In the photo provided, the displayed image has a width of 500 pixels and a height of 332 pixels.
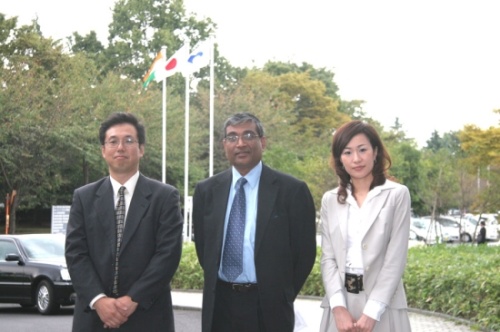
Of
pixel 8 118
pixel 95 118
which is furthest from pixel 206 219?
pixel 95 118

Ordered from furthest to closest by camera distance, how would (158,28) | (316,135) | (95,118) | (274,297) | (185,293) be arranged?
(316,135) < (158,28) < (95,118) < (185,293) < (274,297)

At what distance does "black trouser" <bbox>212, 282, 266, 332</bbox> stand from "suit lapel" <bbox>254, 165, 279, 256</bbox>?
0.29 metres

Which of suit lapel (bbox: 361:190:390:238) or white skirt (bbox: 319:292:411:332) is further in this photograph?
suit lapel (bbox: 361:190:390:238)

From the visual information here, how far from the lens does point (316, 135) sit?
66.9m

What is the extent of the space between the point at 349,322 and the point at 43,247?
500 inches

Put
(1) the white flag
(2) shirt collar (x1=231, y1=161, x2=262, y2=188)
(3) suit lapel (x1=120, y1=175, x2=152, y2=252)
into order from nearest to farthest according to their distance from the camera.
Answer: (3) suit lapel (x1=120, y1=175, x2=152, y2=252), (2) shirt collar (x1=231, y1=161, x2=262, y2=188), (1) the white flag

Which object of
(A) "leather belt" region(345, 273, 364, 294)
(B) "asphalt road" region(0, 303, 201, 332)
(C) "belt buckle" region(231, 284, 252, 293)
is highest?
(A) "leather belt" region(345, 273, 364, 294)

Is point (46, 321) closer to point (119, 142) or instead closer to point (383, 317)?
point (119, 142)

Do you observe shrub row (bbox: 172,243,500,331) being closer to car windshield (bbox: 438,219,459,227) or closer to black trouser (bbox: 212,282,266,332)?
black trouser (bbox: 212,282,266,332)

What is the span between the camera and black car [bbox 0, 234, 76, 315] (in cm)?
1617

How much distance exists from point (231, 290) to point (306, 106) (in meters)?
61.8

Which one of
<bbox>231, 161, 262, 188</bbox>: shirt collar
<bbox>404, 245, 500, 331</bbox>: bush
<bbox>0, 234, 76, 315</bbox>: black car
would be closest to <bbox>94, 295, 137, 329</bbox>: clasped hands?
<bbox>231, 161, 262, 188</bbox>: shirt collar

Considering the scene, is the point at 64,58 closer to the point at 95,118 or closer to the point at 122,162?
the point at 95,118

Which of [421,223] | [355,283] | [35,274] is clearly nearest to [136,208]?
[355,283]
